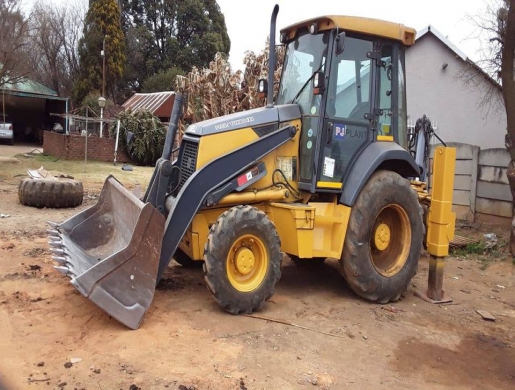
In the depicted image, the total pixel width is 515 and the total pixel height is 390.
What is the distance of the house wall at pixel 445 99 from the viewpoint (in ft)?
56.7

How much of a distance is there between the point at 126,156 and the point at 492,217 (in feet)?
57.5

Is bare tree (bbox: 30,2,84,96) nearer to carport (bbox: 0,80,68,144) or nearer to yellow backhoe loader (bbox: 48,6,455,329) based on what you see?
carport (bbox: 0,80,68,144)

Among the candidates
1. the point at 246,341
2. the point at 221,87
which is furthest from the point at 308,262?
the point at 221,87

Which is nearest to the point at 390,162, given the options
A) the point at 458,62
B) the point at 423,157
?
the point at 423,157

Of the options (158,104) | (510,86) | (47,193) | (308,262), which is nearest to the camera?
(308,262)

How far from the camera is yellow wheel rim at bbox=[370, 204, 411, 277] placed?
591 cm

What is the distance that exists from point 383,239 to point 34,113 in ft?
118

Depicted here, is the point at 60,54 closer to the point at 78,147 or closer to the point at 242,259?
the point at 78,147

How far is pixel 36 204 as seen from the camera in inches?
383

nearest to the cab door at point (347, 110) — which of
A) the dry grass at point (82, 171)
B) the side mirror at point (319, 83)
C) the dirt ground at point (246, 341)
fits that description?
the side mirror at point (319, 83)

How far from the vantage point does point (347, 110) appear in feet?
18.7

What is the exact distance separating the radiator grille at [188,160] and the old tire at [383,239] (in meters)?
1.82

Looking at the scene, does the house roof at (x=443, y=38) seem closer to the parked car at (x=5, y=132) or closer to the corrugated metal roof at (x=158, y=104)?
the corrugated metal roof at (x=158, y=104)

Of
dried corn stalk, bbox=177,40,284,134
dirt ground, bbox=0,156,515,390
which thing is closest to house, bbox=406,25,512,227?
dried corn stalk, bbox=177,40,284,134
